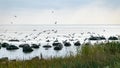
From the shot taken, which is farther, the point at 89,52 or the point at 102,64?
the point at 89,52

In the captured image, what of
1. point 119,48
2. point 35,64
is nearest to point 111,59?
point 35,64

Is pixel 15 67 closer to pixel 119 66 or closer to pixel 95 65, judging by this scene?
pixel 95 65

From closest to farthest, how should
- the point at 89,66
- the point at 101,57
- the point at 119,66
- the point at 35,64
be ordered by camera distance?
the point at 119,66 < the point at 89,66 < the point at 35,64 < the point at 101,57

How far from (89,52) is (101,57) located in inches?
138

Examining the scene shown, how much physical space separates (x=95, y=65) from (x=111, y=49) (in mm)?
6638

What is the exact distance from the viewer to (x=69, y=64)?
14602 mm

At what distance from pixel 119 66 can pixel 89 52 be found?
7.50 m

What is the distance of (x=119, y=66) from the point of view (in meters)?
12.9

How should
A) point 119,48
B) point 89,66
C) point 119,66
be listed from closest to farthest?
point 119,66 < point 89,66 < point 119,48

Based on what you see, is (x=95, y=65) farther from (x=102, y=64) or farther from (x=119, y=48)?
(x=119, y=48)

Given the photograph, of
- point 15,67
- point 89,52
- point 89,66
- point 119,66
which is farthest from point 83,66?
point 89,52

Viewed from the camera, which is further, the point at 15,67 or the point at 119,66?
the point at 15,67

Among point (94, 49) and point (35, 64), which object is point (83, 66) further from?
point (94, 49)

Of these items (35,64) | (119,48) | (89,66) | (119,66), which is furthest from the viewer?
(119,48)
